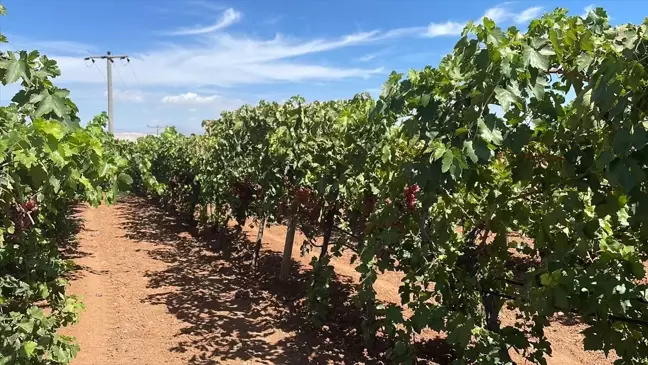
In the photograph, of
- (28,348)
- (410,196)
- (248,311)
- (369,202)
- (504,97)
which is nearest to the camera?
(504,97)

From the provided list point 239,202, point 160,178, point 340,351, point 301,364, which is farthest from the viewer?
point 160,178

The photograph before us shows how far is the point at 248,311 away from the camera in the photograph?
6.39 metres

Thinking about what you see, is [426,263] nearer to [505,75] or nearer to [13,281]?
[505,75]

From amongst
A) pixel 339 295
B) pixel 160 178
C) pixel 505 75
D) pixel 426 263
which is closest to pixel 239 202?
pixel 339 295

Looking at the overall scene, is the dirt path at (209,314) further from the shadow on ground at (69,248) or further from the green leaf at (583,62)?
the green leaf at (583,62)

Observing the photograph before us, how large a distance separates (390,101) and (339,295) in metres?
4.52

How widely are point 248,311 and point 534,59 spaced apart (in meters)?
5.20

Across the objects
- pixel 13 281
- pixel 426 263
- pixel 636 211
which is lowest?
pixel 13 281

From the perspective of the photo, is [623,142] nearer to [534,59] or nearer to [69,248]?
[534,59]

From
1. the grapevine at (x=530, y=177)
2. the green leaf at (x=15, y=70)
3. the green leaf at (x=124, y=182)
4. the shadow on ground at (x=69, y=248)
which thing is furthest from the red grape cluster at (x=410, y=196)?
the shadow on ground at (x=69, y=248)

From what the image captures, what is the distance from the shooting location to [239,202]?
8.98 metres

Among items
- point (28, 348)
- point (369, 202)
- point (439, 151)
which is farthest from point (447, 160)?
point (369, 202)

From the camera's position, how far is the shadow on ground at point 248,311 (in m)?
5.15

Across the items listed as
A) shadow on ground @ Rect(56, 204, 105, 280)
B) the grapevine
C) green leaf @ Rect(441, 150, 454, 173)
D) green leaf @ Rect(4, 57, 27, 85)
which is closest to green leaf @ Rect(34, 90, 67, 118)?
green leaf @ Rect(4, 57, 27, 85)
